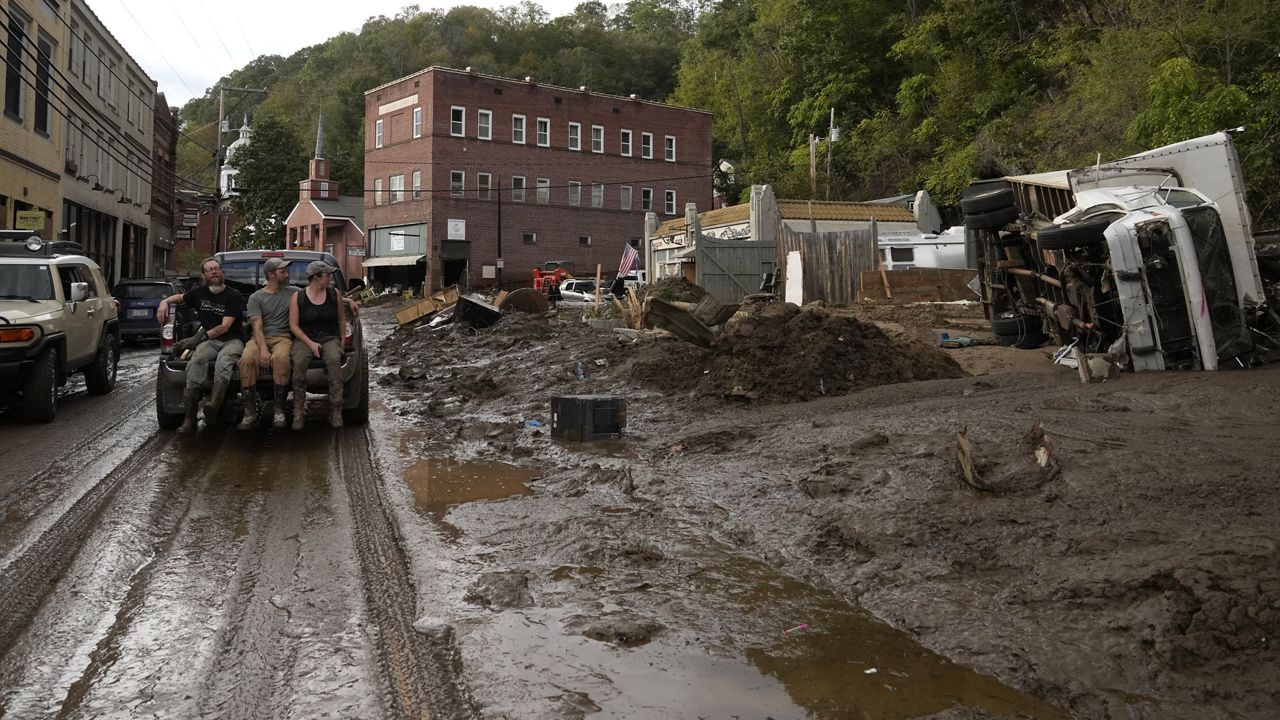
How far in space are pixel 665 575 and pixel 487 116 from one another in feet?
181

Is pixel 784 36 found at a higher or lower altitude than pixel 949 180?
higher

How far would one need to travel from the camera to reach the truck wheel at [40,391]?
10820mm

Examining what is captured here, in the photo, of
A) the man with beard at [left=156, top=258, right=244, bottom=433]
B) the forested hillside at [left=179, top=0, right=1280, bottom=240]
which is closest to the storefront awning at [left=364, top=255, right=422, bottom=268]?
the forested hillside at [left=179, top=0, right=1280, bottom=240]

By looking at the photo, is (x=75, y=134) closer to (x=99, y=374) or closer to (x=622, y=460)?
(x=99, y=374)

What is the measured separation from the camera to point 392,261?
59.5 metres

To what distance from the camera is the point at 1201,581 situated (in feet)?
14.5

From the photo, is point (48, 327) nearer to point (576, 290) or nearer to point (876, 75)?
point (576, 290)

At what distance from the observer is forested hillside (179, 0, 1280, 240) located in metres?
23.2

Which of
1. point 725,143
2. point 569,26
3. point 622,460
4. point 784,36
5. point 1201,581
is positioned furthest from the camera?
point 569,26

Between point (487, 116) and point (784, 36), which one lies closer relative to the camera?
point (784, 36)

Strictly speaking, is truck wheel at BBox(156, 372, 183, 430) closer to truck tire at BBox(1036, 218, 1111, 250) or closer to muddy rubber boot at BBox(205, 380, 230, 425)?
muddy rubber boot at BBox(205, 380, 230, 425)

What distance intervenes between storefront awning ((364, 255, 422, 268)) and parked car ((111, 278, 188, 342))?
1375 inches

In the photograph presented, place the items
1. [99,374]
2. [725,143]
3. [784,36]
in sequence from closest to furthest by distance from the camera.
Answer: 1. [99,374]
2. [784,36]
3. [725,143]

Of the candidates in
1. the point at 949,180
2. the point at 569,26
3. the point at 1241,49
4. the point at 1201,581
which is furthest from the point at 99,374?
the point at 569,26
